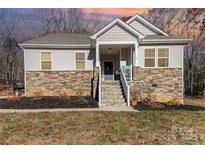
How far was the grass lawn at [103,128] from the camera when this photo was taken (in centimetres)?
854

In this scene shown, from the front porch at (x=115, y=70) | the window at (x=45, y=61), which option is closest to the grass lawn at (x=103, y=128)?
the front porch at (x=115, y=70)

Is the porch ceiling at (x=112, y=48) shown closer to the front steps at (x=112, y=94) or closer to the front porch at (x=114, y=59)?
the front porch at (x=114, y=59)

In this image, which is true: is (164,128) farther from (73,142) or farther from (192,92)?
(192,92)

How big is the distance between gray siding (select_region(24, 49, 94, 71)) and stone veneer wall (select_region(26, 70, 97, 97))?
0.33 m

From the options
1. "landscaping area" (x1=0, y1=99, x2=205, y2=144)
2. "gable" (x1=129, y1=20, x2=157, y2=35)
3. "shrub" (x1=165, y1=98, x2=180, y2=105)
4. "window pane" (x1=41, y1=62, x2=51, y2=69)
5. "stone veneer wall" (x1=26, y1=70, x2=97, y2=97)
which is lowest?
"landscaping area" (x1=0, y1=99, x2=205, y2=144)

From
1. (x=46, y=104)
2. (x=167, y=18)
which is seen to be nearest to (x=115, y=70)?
(x=46, y=104)

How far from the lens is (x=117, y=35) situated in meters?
17.0

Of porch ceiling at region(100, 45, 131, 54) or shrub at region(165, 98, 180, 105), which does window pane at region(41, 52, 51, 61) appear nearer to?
porch ceiling at region(100, 45, 131, 54)

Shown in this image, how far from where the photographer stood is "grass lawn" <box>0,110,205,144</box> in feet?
28.0

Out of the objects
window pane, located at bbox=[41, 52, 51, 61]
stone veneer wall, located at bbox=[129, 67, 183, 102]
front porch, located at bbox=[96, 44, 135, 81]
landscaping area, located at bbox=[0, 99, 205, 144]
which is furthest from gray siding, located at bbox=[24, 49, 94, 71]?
landscaping area, located at bbox=[0, 99, 205, 144]

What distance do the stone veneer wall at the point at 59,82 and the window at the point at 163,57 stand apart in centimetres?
427

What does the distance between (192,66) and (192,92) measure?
9.74 ft

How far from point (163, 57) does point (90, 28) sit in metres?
20.3
